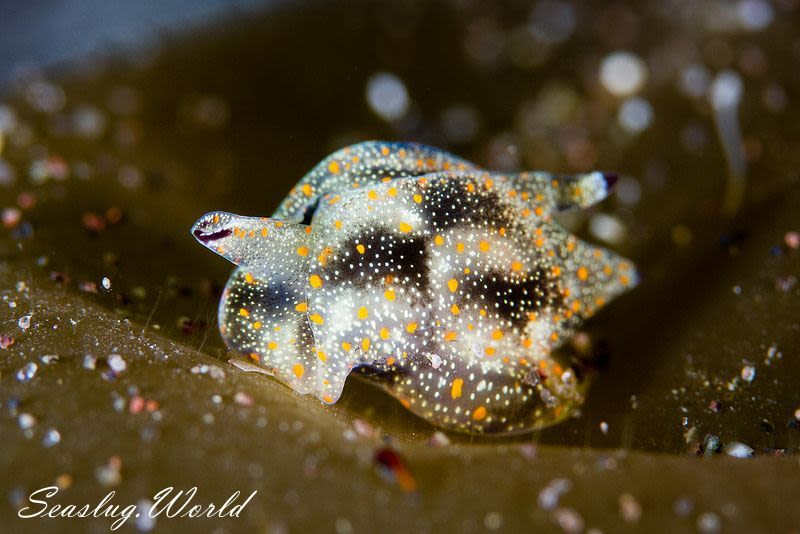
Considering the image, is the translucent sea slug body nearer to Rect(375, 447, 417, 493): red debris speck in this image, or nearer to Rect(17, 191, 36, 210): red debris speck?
Rect(375, 447, 417, 493): red debris speck

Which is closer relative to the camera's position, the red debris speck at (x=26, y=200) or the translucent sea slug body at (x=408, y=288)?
the translucent sea slug body at (x=408, y=288)

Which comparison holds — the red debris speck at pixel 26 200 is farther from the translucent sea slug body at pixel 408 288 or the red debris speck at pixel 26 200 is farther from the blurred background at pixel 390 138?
the translucent sea slug body at pixel 408 288

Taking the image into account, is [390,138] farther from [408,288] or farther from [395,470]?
[395,470]

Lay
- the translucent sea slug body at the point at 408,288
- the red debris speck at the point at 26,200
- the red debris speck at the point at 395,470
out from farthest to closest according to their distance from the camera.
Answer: the red debris speck at the point at 26,200 < the translucent sea slug body at the point at 408,288 < the red debris speck at the point at 395,470

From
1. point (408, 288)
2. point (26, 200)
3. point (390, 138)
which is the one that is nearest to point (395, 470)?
point (408, 288)

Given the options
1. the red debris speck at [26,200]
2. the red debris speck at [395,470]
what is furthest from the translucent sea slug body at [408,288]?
the red debris speck at [26,200]

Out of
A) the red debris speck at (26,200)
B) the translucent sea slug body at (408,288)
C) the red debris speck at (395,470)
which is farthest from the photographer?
the red debris speck at (26,200)
